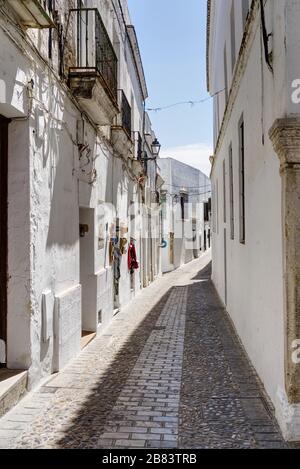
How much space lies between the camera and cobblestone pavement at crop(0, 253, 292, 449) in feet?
11.9

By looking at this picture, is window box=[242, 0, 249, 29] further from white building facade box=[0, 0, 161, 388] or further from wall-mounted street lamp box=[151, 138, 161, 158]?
wall-mounted street lamp box=[151, 138, 161, 158]

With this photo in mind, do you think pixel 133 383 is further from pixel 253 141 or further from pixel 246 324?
pixel 253 141

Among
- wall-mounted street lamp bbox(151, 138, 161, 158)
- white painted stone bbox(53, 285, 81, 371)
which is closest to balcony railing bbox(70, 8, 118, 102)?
white painted stone bbox(53, 285, 81, 371)

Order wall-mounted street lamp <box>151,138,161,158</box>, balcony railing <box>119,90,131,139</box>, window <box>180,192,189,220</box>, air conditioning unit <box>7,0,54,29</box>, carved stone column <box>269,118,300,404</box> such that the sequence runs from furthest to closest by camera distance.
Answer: window <box>180,192,189,220</box>
wall-mounted street lamp <box>151,138,161,158</box>
balcony railing <box>119,90,131,139</box>
air conditioning unit <box>7,0,54,29</box>
carved stone column <box>269,118,300,404</box>

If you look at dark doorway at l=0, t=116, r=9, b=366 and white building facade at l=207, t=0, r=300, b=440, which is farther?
dark doorway at l=0, t=116, r=9, b=366

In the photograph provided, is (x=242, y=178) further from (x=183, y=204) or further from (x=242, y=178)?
(x=183, y=204)

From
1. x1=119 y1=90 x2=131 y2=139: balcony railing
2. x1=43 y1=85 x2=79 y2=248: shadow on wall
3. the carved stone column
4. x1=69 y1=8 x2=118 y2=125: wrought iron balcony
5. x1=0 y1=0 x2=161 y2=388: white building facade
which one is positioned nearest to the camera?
the carved stone column

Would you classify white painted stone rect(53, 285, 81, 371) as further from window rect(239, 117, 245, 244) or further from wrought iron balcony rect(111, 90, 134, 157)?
wrought iron balcony rect(111, 90, 134, 157)

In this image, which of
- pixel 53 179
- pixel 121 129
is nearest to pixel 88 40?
pixel 53 179

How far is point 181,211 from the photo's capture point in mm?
33000

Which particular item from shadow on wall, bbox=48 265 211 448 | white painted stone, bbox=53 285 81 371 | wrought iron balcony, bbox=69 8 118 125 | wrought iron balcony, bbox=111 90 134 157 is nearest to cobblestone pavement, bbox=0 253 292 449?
shadow on wall, bbox=48 265 211 448

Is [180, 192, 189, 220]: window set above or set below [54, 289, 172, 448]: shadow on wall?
above

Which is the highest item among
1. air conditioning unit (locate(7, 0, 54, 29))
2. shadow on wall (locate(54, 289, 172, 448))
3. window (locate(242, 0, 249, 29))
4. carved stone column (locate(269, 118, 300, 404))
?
window (locate(242, 0, 249, 29))

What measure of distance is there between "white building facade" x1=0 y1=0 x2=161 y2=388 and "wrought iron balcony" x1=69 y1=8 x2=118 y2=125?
14 millimetres
